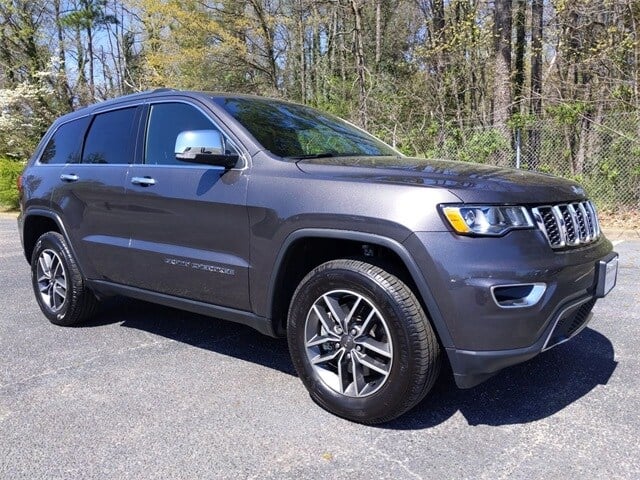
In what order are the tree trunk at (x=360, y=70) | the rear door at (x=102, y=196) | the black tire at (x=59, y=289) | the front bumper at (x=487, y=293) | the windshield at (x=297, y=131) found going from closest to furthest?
1. the front bumper at (x=487, y=293)
2. the windshield at (x=297, y=131)
3. the rear door at (x=102, y=196)
4. the black tire at (x=59, y=289)
5. the tree trunk at (x=360, y=70)

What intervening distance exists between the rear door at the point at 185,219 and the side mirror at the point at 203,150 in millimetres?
77

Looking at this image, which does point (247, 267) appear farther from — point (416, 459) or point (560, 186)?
point (560, 186)

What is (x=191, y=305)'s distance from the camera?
3.68 meters

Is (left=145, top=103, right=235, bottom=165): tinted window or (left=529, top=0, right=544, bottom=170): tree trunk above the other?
(left=529, top=0, right=544, bottom=170): tree trunk

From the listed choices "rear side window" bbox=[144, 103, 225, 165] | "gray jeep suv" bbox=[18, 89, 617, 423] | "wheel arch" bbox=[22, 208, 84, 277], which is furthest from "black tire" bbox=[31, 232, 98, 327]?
"rear side window" bbox=[144, 103, 225, 165]

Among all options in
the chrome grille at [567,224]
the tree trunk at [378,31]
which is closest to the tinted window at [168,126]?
the chrome grille at [567,224]

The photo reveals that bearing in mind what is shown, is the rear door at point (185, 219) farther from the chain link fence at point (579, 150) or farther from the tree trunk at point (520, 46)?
the tree trunk at point (520, 46)

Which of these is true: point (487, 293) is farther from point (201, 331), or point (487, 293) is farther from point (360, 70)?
point (360, 70)

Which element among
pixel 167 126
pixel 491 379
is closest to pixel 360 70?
pixel 167 126

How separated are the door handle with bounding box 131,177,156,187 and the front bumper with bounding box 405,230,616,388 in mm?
1902

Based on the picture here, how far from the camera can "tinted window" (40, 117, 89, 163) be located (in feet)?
15.5

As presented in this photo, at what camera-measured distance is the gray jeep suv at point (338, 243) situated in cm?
262

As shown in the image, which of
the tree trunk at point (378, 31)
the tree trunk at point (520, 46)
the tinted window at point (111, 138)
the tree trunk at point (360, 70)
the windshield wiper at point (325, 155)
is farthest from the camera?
the tree trunk at point (378, 31)

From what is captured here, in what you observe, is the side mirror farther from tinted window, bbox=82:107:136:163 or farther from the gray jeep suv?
tinted window, bbox=82:107:136:163
